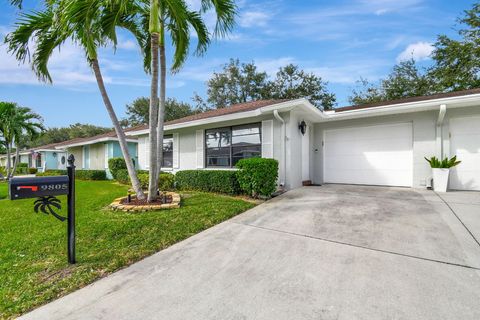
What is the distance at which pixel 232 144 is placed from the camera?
834 cm

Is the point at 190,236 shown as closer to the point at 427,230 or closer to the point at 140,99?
the point at 427,230

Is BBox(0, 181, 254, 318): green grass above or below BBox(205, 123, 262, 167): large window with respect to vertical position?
below

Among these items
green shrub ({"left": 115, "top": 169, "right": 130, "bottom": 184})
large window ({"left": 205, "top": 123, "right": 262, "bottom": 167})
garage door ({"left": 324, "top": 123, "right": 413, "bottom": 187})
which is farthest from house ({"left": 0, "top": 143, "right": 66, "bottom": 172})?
garage door ({"left": 324, "top": 123, "right": 413, "bottom": 187})

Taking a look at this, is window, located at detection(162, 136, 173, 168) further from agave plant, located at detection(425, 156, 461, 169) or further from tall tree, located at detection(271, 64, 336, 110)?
tall tree, located at detection(271, 64, 336, 110)

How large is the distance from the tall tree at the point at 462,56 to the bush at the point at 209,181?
54.5ft

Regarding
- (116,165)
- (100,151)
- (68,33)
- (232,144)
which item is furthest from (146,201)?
(100,151)

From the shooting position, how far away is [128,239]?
3.59 m

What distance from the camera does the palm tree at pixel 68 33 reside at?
443 centimetres

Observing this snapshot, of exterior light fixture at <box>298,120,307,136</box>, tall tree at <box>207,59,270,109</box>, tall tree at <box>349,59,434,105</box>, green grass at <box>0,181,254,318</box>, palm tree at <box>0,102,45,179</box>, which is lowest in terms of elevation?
green grass at <box>0,181,254,318</box>

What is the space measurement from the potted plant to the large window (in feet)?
16.4

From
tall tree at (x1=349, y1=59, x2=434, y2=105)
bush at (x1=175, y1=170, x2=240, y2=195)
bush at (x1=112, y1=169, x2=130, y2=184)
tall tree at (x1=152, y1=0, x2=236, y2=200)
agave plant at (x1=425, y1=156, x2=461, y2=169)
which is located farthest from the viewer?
tall tree at (x1=349, y1=59, x2=434, y2=105)

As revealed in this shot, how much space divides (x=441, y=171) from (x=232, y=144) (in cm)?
626

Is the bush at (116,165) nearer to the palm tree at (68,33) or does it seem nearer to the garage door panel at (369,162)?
the palm tree at (68,33)

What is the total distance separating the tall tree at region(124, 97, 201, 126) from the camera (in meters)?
28.0
